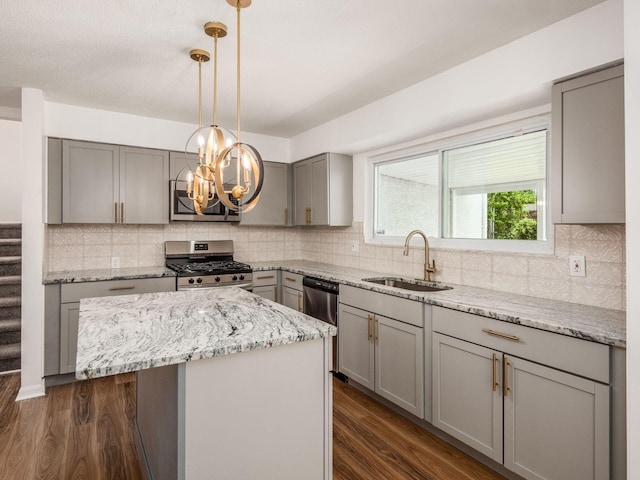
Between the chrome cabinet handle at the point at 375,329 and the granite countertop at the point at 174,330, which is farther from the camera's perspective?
the chrome cabinet handle at the point at 375,329

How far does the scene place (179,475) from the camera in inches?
53.3

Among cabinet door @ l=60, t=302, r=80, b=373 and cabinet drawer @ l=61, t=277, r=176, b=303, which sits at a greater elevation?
cabinet drawer @ l=61, t=277, r=176, b=303

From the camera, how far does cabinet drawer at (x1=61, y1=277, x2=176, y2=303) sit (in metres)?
3.26

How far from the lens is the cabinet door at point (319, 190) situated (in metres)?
4.00

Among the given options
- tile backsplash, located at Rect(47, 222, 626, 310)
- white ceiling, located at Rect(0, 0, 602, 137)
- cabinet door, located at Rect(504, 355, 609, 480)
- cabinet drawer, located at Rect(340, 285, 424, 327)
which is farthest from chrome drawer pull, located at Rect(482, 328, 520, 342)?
white ceiling, located at Rect(0, 0, 602, 137)

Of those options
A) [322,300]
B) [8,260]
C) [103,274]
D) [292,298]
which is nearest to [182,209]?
[103,274]

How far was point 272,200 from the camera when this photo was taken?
4500 mm

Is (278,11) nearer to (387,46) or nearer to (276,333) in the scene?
(387,46)

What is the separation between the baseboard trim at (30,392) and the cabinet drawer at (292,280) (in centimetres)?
225

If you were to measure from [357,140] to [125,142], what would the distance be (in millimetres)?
2233

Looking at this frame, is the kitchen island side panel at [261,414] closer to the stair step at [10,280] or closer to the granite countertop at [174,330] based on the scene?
the granite countertop at [174,330]

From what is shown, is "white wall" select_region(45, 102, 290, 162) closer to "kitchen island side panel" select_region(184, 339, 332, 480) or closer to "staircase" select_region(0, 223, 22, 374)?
"staircase" select_region(0, 223, 22, 374)

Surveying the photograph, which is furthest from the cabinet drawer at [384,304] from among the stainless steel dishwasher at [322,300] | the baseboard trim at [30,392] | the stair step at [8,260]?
the stair step at [8,260]

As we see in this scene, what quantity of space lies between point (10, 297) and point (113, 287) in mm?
1494
